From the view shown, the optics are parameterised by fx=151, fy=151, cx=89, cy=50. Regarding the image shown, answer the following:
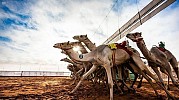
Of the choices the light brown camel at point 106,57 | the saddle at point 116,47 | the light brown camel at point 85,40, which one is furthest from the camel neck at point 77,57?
the light brown camel at point 85,40

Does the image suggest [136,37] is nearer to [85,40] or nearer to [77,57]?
[77,57]

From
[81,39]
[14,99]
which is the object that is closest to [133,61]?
[81,39]

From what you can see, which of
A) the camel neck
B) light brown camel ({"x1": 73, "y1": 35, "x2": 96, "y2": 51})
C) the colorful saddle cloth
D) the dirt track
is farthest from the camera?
light brown camel ({"x1": 73, "y1": 35, "x2": 96, "y2": 51})

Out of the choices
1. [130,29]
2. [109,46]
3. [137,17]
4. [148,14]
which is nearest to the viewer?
[109,46]

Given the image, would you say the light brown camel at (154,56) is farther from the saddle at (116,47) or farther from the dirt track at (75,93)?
the dirt track at (75,93)

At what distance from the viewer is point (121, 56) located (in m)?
6.52

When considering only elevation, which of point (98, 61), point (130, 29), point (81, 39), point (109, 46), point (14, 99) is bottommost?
point (14, 99)

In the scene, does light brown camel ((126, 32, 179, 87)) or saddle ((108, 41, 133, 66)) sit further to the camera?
saddle ((108, 41, 133, 66))

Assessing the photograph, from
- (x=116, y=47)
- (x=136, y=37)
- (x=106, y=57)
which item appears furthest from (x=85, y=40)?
(x=136, y=37)


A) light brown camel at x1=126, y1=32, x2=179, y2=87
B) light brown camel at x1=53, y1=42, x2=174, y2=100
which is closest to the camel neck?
light brown camel at x1=53, y1=42, x2=174, y2=100

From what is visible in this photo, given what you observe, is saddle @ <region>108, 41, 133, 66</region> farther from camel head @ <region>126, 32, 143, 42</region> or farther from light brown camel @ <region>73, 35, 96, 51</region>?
light brown camel @ <region>73, 35, 96, 51</region>

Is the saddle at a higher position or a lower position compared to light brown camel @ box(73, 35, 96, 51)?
lower

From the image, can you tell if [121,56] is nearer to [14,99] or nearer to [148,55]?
[148,55]

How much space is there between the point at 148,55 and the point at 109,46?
1647 mm
